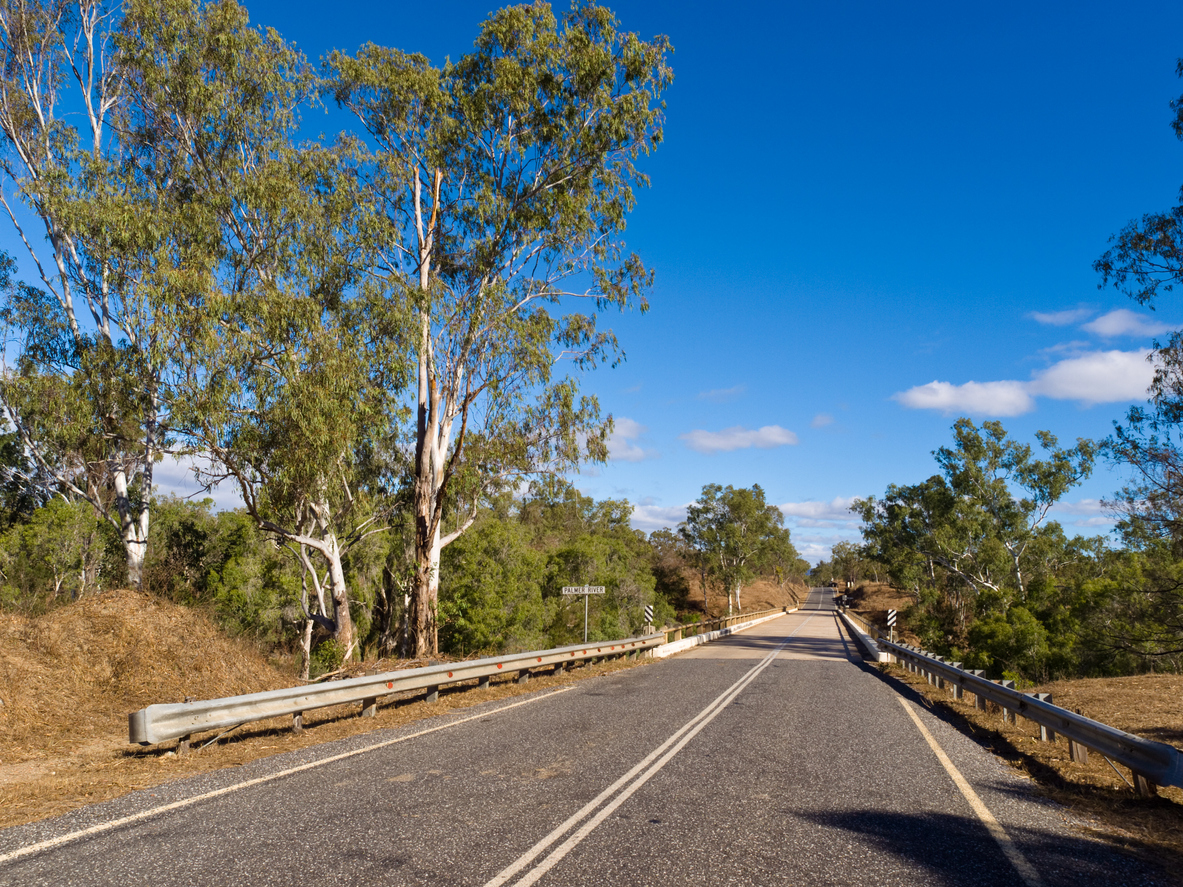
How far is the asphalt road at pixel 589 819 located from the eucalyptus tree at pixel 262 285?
29.1 ft

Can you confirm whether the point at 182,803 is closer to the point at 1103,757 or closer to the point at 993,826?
the point at 993,826

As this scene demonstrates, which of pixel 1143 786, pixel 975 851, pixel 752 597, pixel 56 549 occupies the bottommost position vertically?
pixel 752 597

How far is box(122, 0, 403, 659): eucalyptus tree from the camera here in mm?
14844

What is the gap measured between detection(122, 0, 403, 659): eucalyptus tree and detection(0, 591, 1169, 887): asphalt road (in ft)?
29.1

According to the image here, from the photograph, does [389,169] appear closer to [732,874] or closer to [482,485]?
[482,485]

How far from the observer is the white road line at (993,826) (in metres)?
4.31

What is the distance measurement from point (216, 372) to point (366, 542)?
744 inches

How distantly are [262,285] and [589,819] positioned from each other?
604 inches

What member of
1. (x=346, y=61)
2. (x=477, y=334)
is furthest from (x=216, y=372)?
(x=346, y=61)

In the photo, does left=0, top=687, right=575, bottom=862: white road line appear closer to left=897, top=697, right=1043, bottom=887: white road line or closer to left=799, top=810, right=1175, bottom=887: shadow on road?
left=799, top=810, right=1175, bottom=887: shadow on road

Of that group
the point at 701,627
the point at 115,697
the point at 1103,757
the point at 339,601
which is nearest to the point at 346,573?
the point at 339,601

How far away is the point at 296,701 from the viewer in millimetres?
8688

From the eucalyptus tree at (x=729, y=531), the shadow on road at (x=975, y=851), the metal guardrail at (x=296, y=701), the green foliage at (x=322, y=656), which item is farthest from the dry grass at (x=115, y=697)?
the eucalyptus tree at (x=729, y=531)

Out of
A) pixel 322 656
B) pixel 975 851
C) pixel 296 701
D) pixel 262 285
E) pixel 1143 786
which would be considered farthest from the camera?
pixel 322 656
